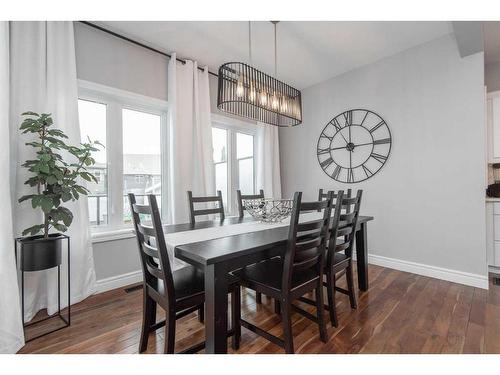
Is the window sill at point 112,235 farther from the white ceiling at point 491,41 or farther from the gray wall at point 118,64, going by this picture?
the white ceiling at point 491,41

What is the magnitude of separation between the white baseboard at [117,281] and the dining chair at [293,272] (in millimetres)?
1592

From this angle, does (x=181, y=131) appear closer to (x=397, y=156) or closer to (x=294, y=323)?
(x=294, y=323)

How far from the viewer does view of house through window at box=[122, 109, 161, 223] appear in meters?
2.84

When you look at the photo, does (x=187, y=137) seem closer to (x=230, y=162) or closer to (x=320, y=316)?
(x=230, y=162)

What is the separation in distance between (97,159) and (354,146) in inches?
126

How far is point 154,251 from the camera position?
1.39 meters

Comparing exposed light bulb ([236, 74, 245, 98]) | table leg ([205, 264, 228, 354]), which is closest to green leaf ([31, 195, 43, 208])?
table leg ([205, 264, 228, 354])

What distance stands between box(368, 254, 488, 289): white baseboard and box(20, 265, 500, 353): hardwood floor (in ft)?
0.33

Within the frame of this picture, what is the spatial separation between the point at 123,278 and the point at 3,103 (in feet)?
6.12

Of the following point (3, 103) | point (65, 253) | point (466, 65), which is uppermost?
point (466, 65)

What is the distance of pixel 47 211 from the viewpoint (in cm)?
176

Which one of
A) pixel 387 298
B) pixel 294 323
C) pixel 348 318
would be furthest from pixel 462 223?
pixel 294 323

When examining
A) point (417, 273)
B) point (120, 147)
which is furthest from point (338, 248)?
point (120, 147)

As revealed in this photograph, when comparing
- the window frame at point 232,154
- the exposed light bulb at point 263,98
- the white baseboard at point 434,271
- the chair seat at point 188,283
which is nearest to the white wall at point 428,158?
the white baseboard at point 434,271
